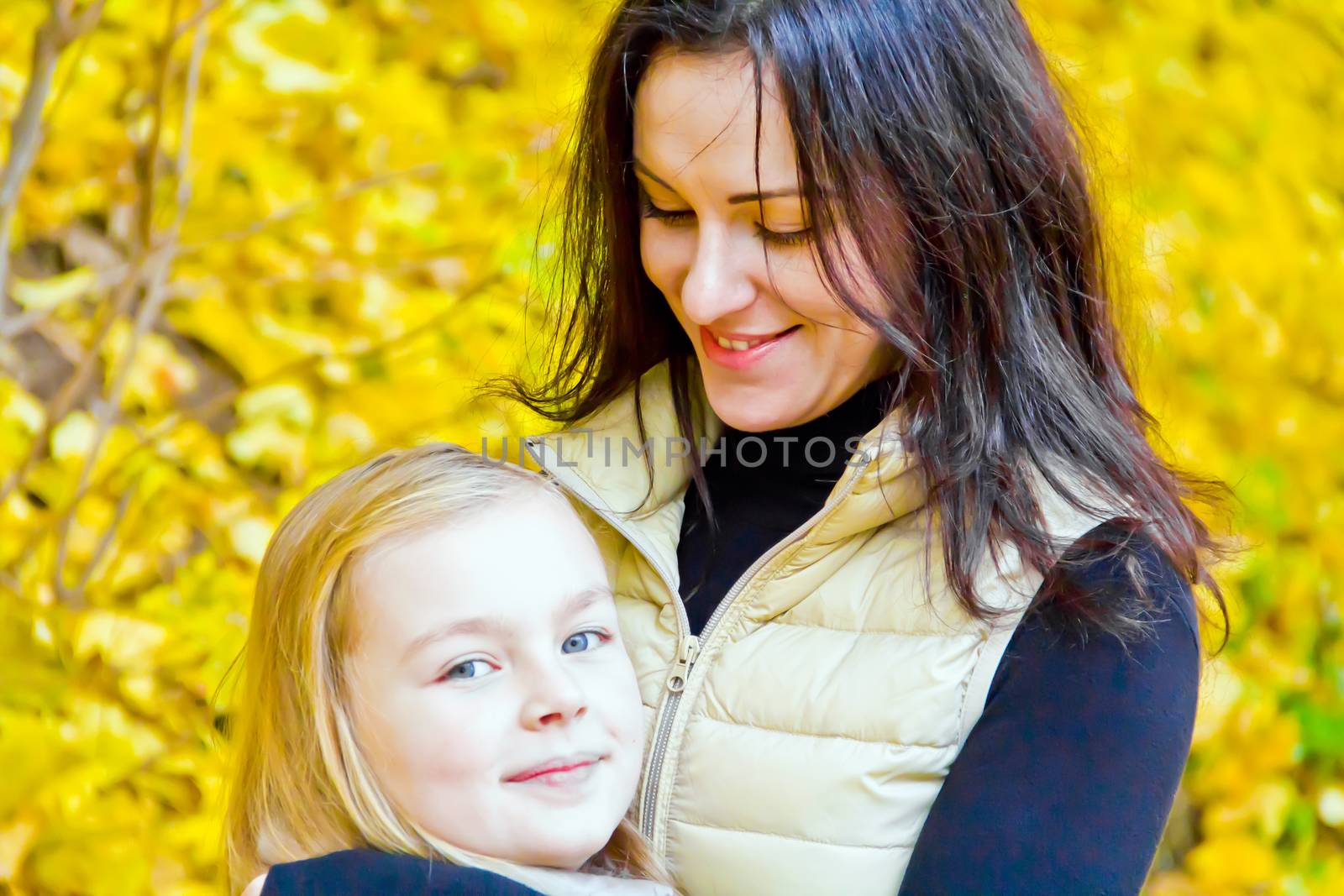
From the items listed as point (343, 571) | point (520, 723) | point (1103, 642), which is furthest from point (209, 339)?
point (1103, 642)

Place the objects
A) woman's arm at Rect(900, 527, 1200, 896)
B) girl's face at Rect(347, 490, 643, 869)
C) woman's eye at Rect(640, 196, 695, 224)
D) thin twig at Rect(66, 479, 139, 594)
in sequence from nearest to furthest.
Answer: woman's arm at Rect(900, 527, 1200, 896), girl's face at Rect(347, 490, 643, 869), woman's eye at Rect(640, 196, 695, 224), thin twig at Rect(66, 479, 139, 594)

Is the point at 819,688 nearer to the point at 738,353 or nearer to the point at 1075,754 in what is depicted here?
the point at 1075,754

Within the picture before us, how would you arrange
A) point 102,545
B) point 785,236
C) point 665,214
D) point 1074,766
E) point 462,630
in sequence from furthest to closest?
point 102,545
point 665,214
point 785,236
point 462,630
point 1074,766

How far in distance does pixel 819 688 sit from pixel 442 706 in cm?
38

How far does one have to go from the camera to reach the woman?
4.23ft

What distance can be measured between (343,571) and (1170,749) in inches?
32.1

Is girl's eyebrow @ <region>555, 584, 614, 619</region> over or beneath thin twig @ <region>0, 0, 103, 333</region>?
beneath

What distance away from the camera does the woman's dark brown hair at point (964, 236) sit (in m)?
1.41

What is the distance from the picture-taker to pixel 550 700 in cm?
135

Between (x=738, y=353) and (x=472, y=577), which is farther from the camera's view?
(x=738, y=353)

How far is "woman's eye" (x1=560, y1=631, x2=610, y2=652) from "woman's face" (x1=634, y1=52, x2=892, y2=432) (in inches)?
10.9

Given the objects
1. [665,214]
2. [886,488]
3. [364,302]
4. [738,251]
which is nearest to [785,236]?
[738,251]

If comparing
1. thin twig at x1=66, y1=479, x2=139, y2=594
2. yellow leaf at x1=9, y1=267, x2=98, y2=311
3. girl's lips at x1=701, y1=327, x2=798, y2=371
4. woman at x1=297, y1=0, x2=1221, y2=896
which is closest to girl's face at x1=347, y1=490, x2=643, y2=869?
woman at x1=297, y1=0, x2=1221, y2=896

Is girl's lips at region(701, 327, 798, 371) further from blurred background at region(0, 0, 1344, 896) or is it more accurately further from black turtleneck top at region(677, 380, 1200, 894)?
blurred background at region(0, 0, 1344, 896)
